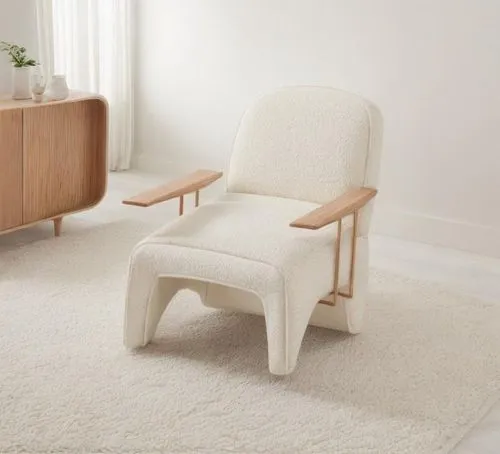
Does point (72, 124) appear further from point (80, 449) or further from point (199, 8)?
point (80, 449)

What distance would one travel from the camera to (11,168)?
13.9 ft

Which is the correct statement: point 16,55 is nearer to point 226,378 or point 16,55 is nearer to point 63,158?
point 63,158

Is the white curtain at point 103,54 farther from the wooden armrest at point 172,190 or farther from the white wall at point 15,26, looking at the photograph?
the wooden armrest at point 172,190

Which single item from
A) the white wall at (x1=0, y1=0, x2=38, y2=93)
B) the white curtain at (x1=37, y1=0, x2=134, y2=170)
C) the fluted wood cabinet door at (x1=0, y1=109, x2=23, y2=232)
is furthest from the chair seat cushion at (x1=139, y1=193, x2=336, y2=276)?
the white curtain at (x1=37, y1=0, x2=134, y2=170)

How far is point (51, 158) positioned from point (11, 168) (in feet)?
0.84

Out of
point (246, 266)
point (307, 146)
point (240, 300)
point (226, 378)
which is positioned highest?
point (307, 146)

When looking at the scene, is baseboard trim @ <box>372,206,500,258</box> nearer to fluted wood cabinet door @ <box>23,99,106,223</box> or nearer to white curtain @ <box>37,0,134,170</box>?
fluted wood cabinet door @ <box>23,99,106,223</box>

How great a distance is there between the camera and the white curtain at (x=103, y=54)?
549 centimetres

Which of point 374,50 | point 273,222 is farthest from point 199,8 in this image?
point 273,222

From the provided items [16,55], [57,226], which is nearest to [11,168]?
[57,226]

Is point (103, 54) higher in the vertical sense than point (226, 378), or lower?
higher

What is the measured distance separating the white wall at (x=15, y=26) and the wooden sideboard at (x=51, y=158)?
0.32 meters

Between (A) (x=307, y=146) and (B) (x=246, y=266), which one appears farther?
(A) (x=307, y=146)

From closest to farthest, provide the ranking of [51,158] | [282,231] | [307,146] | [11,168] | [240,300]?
[282,231]
[240,300]
[307,146]
[11,168]
[51,158]
